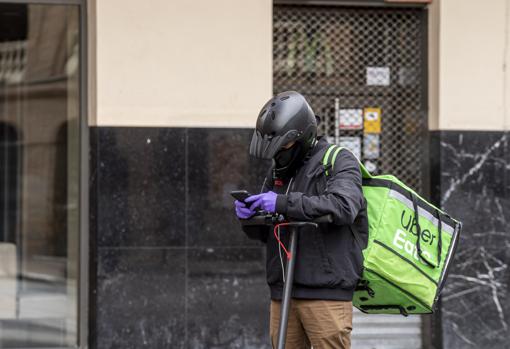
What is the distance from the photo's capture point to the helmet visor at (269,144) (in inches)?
152

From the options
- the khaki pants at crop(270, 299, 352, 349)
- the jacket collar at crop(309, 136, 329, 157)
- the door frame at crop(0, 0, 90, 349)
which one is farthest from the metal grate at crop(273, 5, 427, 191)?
the khaki pants at crop(270, 299, 352, 349)

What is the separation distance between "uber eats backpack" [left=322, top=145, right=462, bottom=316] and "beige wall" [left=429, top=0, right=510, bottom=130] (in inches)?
111

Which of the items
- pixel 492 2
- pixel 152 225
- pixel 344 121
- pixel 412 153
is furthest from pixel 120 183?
pixel 492 2

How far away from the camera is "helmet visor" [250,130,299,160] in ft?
12.7

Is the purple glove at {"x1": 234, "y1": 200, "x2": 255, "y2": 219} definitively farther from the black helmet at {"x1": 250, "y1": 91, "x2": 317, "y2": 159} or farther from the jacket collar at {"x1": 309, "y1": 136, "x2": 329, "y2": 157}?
the jacket collar at {"x1": 309, "y1": 136, "x2": 329, "y2": 157}

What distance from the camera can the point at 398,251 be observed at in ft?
13.3

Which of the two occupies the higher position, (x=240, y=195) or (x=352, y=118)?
(x=352, y=118)

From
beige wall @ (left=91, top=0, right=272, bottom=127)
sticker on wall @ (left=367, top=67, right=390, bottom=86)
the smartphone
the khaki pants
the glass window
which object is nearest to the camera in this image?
the smartphone

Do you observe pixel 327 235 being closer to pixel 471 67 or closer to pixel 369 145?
pixel 369 145

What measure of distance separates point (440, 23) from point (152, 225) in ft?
8.64

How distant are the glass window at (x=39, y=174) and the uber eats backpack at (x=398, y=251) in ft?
11.2

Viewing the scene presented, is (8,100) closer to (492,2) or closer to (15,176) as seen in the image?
(15,176)

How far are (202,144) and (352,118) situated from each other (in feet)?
4.04

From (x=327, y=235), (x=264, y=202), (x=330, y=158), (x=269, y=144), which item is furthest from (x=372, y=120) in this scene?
(x=264, y=202)
